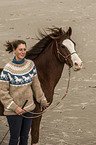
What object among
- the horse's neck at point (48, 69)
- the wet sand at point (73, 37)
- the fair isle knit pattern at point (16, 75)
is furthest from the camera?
the wet sand at point (73, 37)

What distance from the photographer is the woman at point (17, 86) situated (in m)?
1.64

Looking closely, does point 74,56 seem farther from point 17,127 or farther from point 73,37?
point 73,37

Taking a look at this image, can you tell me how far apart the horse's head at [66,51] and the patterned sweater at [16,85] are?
1.16ft

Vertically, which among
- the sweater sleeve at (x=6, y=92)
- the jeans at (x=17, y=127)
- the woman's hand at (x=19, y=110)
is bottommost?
the jeans at (x=17, y=127)

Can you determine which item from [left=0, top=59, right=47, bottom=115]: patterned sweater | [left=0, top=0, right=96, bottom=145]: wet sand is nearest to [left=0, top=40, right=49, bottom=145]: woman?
[left=0, top=59, right=47, bottom=115]: patterned sweater

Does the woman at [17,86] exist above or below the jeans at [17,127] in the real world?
above

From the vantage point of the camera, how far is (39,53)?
2035 mm

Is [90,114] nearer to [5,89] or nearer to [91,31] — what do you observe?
[91,31]

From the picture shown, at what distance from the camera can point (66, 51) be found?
6.18 ft

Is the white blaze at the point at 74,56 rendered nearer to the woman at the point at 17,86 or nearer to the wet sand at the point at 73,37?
the woman at the point at 17,86

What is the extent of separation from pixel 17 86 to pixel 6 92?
0.10 metres

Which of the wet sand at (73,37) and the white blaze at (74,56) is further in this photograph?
the wet sand at (73,37)

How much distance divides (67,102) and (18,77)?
5.47ft

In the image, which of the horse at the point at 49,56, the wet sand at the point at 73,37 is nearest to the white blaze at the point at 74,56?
the horse at the point at 49,56
